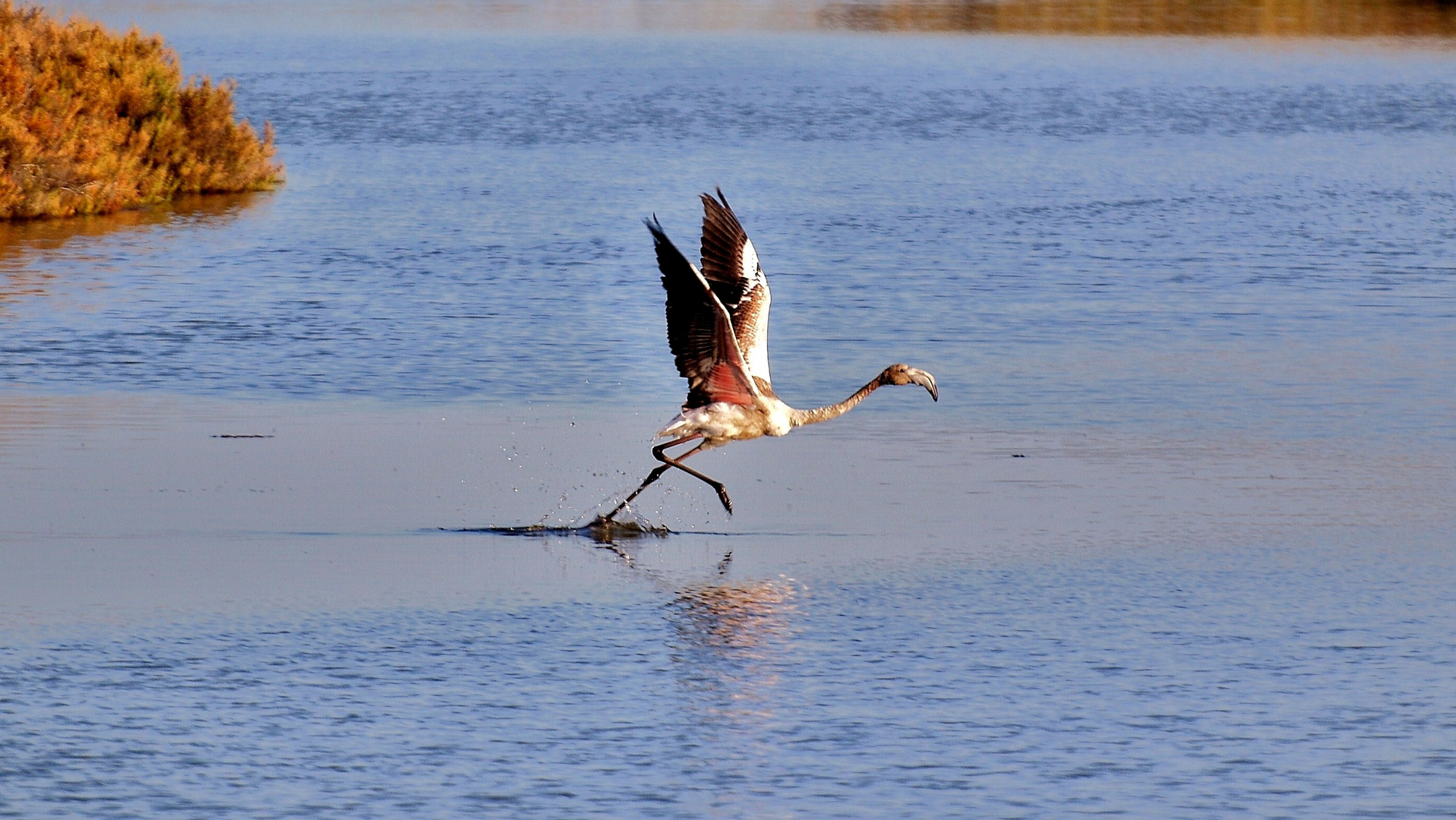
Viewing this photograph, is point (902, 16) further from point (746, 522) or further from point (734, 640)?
point (734, 640)

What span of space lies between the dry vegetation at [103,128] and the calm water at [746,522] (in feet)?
2.75

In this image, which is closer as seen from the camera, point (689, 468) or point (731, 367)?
point (731, 367)

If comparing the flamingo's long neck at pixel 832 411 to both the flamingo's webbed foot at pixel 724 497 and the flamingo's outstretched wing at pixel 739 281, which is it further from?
the flamingo's webbed foot at pixel 724 497

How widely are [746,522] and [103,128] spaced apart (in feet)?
49.9

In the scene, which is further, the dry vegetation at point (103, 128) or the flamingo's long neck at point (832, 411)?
the dry vegetation at point (103, 128)

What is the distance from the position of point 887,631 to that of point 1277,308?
30.9ft

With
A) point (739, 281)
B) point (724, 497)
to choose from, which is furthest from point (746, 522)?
point (739, 281)

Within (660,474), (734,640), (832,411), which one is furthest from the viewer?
(660,474)

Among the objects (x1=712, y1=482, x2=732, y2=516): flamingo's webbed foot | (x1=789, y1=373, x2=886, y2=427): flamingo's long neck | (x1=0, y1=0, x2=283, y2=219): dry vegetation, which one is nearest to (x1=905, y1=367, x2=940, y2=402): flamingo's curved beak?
(x1=789, y1=373, x2=886, y2=427): flamingo's long neck

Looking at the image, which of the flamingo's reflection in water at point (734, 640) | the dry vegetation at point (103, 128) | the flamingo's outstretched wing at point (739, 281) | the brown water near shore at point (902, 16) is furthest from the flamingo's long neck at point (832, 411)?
the brown water near shore at point (902, 16)

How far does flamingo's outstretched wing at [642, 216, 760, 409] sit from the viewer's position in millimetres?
9609

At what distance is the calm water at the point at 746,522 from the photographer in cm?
727

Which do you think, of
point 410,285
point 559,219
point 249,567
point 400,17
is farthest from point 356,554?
point 400,17

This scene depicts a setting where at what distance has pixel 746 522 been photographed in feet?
34.7
